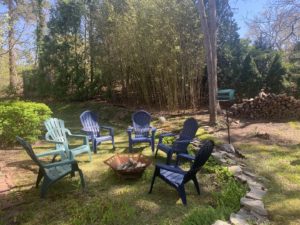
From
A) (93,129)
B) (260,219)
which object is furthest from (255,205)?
(93,129)

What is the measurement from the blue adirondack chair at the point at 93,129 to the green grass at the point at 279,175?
2.38 metres

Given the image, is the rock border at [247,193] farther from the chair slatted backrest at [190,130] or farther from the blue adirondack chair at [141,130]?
the blue adirondack chair at [141,130]

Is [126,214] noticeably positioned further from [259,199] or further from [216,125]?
[216,125]

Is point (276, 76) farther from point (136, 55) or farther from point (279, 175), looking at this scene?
point (279, 175)

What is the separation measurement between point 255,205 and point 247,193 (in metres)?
0.32

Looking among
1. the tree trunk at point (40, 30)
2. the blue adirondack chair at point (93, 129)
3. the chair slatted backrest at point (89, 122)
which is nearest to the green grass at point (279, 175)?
the blue adirondack chair at point (93, 129)

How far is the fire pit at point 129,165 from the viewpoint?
12.7ft

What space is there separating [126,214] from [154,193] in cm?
63

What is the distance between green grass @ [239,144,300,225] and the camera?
304 centimetres

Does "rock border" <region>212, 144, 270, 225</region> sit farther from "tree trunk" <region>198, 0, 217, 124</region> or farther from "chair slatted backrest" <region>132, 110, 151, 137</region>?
"tree trunk" <region>198, 0, 217, 124</region>

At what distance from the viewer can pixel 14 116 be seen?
565cm

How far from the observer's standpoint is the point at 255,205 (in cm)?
303

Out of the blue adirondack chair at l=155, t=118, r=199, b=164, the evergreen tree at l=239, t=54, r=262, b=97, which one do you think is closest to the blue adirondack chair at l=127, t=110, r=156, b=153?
the blue adirondack chair at l=155, t=118, r=199, b=164

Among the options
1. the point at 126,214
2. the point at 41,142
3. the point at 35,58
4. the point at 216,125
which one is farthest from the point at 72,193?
the point at 35,58
